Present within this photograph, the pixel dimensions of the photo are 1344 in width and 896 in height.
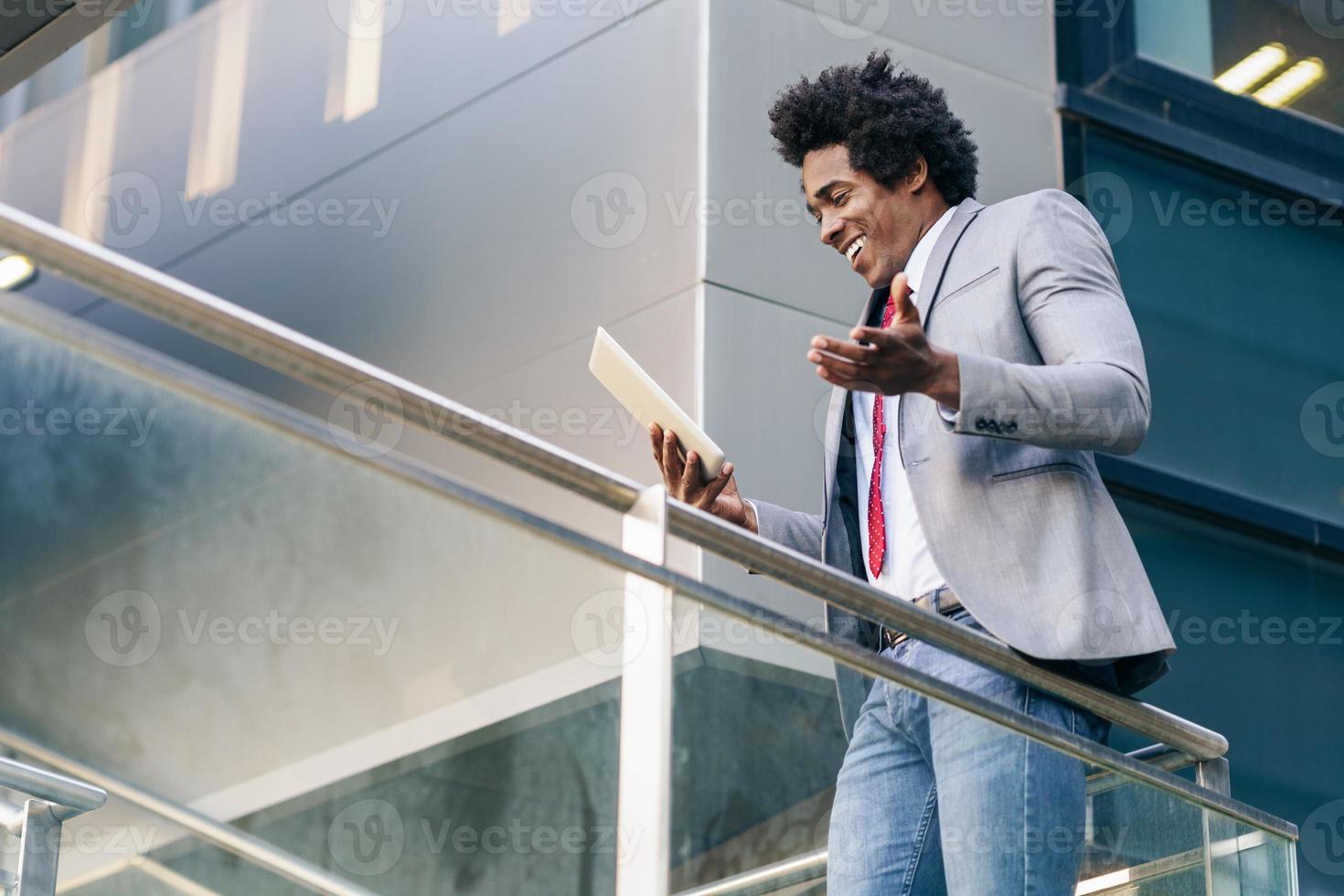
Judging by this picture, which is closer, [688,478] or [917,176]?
[688,478]

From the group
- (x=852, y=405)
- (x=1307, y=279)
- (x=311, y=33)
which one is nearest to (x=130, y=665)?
(x=852, y=405)

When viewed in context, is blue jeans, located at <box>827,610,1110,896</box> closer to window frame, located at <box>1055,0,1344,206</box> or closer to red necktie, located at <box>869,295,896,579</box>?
red necktie, located at <box>869,295,896,579</box>

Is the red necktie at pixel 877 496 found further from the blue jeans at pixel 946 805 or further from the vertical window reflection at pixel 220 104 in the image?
the vertical window reflection at pixel 220 104

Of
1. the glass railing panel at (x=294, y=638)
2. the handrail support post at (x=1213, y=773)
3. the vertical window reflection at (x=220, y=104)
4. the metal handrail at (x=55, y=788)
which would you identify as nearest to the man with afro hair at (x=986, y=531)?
the handrail support post at (x=1213, y=773)

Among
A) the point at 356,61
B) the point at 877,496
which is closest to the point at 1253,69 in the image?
the point at 356,61

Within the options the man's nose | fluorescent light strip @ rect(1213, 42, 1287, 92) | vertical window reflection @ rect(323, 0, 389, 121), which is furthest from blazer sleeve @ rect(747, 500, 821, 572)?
fluorescent light strip @ rect(1213, 42, 1287, 92)

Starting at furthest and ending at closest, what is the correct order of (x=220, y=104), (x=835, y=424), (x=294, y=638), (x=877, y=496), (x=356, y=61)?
(x=220, y=104) < (x=356, y=61) < (x=835, y=424) < (x=877, y=496) < (x=294, y=638)

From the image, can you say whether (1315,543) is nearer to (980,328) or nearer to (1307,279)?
(1307,279)

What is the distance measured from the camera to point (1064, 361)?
113 inches

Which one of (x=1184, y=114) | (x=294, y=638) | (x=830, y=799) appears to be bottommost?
(x=830, y=799)

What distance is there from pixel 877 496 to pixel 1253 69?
4664 millimetres

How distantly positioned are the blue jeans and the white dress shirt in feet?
0.58

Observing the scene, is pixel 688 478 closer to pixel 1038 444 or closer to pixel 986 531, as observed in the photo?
pixel 986 531

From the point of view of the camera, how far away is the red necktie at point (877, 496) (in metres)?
3.12
